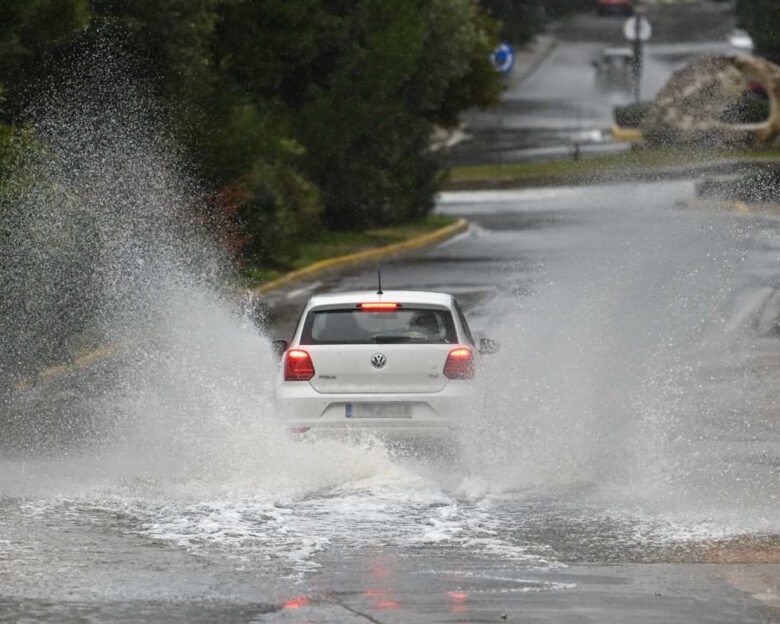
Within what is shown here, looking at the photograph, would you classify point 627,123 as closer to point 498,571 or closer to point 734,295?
point 734,295

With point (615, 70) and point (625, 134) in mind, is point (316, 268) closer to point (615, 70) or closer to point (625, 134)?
point (625, 134)

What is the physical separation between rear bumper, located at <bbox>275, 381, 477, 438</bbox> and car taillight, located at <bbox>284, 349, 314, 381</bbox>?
0.42 feet

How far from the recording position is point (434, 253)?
37969 millimetres

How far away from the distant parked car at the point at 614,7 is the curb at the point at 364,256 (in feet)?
181

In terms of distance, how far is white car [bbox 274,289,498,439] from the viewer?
1437 cm

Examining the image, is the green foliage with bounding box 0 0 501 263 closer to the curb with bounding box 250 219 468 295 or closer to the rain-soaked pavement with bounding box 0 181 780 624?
the curb with bounding box 250 219 468 295

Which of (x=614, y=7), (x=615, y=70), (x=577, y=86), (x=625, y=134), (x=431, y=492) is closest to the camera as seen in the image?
(x=431, y=492)

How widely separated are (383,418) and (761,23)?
59752mm

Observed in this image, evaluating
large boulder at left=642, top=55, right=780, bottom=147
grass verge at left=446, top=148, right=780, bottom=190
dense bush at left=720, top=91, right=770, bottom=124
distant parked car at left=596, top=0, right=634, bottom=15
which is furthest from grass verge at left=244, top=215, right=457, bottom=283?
distant parked car at left=596, top=0, right=634, bottom=15

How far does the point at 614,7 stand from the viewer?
322 feet

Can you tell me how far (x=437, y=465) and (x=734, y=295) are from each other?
14.2 meters

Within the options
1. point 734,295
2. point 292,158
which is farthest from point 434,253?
point 734,295

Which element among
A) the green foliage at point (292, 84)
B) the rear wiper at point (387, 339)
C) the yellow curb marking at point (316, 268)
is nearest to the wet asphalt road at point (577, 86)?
the green foliage at point (292, 84)

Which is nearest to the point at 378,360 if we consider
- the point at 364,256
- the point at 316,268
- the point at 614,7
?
the point at 316,268
